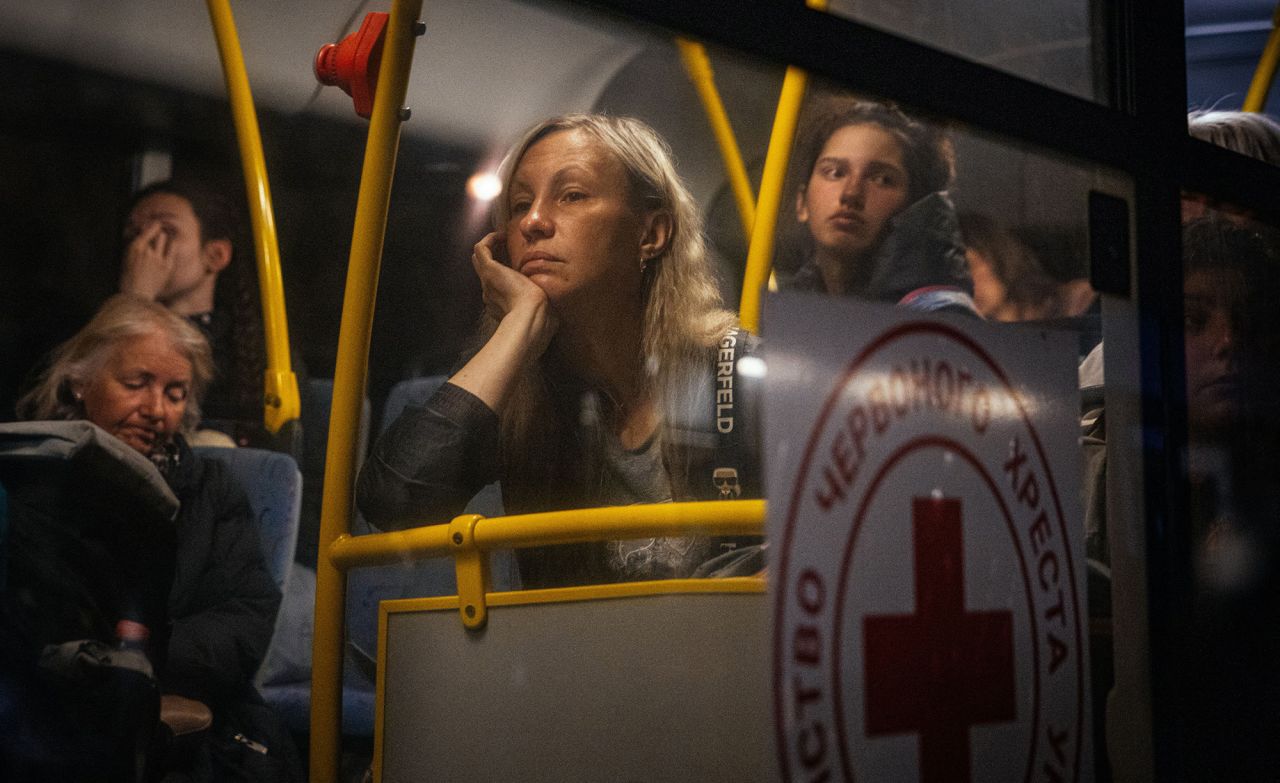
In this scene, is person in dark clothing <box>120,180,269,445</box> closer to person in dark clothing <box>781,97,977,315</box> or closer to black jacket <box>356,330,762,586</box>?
black jacket <box>356,330,762,586</box>

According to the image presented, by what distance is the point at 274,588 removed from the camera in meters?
1.33

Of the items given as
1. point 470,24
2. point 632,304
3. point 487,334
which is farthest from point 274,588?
point 470,24

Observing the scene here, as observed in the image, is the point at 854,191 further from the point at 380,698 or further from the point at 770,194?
the point at 380,698

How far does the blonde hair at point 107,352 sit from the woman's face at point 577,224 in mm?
330

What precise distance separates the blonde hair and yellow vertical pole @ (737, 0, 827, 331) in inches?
22.3

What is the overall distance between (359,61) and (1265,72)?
5.92 ft

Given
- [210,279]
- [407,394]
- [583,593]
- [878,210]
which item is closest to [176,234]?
[210,279]

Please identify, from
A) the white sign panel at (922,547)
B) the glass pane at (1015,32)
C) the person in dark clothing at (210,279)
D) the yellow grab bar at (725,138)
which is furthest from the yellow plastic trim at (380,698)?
the glass pane at (1015,32)

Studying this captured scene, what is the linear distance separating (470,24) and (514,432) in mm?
422

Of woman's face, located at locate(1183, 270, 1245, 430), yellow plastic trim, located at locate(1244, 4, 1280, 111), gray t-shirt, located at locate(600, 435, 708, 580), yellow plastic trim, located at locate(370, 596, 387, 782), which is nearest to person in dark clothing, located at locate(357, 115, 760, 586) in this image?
gray t-shirt, located at locate(600, 435, 708, 580)

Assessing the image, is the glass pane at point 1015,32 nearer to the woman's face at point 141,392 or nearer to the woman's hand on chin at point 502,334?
the woman's hand on chin at point 502,334

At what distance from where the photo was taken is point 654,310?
146 cm

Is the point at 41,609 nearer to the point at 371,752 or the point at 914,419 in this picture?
the point at 371,752

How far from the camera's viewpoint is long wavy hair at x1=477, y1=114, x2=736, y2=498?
138cm
